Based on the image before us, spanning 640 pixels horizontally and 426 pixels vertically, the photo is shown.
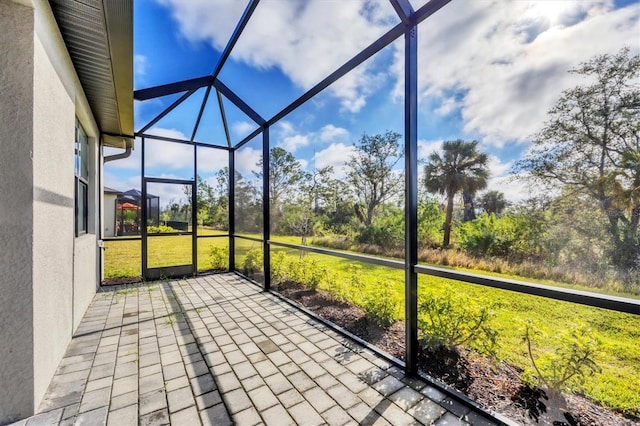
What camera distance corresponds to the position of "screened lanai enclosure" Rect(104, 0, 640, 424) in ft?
5.19

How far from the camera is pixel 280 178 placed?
484cm

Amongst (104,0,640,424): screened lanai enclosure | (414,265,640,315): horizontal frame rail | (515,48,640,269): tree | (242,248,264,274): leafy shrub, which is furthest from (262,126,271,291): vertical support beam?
(515,48,640,269): tree

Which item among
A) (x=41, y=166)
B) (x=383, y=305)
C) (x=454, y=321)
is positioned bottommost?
(x=383, y=305)

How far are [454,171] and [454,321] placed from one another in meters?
1.30

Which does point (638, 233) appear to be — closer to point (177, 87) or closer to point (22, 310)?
point (22, 310)

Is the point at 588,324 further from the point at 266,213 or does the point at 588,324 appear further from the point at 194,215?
the point at 194,215

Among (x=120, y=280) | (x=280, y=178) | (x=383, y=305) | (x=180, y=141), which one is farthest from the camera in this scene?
(x=180, y=141)

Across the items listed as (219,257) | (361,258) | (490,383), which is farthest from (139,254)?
(490,383)

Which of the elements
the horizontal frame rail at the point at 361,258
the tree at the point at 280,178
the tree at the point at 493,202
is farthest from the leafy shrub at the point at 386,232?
the tree at the point at 280,178

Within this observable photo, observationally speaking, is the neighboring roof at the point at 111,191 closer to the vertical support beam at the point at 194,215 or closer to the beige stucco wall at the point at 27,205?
the vertical support beam at the point at 194,215

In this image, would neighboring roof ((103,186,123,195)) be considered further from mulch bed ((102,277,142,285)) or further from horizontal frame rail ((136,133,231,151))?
mulch bed ((102,277,142,285))

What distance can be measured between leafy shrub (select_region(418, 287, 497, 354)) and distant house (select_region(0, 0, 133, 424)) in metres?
2.99

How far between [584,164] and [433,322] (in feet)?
5.30

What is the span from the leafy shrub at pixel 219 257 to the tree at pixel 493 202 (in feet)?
18.7
